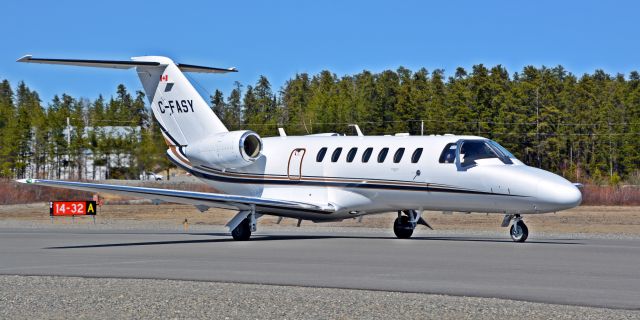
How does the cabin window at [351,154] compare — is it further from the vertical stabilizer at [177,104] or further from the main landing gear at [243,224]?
the vertical stabilizer at [177,104]

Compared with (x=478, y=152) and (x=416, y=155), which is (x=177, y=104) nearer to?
(x=416, y=155)

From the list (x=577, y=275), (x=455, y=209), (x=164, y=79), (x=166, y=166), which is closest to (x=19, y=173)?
(x=166, y=166)

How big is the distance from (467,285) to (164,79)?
54.7 ft

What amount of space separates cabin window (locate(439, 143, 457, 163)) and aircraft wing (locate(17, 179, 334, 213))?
3291mm

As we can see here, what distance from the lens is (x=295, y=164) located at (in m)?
27.7

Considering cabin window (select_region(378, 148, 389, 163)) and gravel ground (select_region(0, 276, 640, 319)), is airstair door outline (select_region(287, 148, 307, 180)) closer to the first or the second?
cabin window (select_region(378, 148, 389, 163))

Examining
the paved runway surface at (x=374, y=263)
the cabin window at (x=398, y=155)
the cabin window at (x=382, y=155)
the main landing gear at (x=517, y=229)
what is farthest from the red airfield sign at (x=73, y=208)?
the main landing gear at (x=517, y=229)

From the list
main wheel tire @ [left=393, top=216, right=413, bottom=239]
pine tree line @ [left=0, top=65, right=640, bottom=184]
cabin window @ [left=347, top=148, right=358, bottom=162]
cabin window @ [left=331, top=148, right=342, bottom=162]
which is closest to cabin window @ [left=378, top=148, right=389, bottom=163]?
cabin window @ [left=347, top=148, right=358, bottom=162]

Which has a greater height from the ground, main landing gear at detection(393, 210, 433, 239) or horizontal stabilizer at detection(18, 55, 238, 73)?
horizontal stabilizer at detection(18, 55, 238, 73)

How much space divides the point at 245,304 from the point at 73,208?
28169 millimetres

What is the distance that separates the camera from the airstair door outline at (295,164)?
2759cm

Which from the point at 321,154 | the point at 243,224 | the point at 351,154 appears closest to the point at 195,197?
the point at 243,224

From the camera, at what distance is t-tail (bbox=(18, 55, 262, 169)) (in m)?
28.7

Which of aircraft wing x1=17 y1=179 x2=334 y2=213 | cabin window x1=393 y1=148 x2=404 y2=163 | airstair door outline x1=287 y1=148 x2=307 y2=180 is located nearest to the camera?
aircraft wing x1=17 y1=179 x2=334 y2=213
